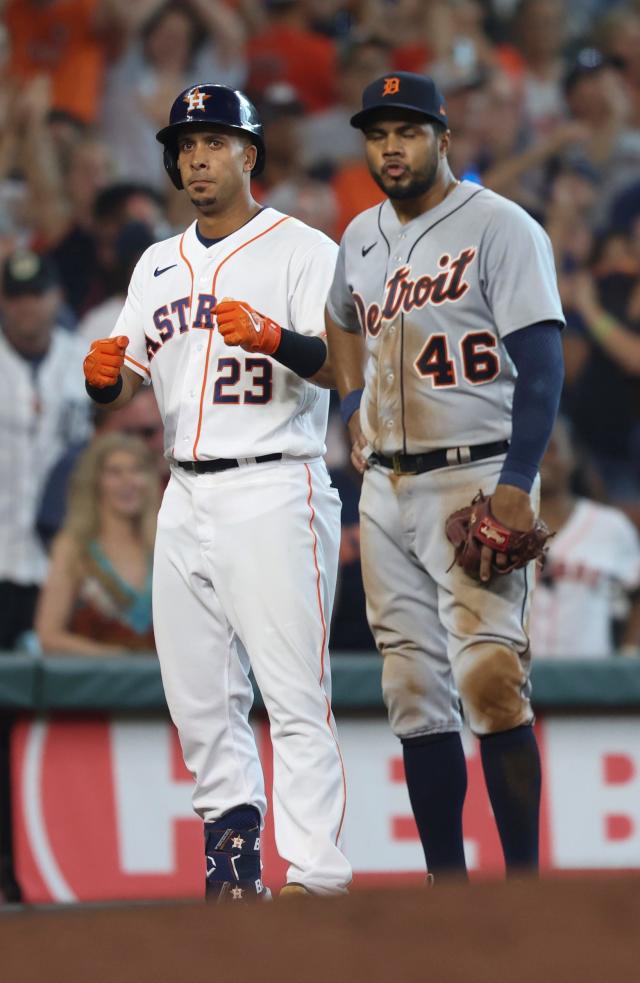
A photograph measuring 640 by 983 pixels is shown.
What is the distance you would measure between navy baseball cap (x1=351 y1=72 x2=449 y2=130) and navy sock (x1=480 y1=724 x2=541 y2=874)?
1346 millimetres

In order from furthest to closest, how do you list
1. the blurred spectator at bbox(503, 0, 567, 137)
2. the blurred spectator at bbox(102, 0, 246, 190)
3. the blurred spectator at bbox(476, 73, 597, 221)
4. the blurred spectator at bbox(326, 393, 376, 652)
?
1. the blurred spectator at bbox(503, 0, 567, 137)
2. the blurred spectator at bbox(102, 0, 246, 190)
3. the blurred spectator at bbox(476, 73, 597, 221)
4. the blurred spectator at bbox(326, 393, 376, 652)

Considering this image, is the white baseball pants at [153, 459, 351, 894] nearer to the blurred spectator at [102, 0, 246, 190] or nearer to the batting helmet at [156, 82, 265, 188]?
the batting helmet at [156, 82, 265, 188]

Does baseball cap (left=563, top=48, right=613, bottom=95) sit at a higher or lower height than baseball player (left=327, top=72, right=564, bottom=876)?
higher

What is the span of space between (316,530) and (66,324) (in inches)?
128

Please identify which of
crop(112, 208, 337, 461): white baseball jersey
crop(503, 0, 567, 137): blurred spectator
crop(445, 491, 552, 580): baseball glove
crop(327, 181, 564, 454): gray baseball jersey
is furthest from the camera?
crop(503, 0, 567, 137): blurred spectator

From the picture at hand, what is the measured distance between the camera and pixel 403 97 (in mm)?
3355

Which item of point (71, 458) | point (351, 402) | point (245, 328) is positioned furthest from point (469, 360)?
point (71, 458)

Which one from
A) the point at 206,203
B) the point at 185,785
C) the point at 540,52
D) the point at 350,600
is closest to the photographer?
the point at 206,203

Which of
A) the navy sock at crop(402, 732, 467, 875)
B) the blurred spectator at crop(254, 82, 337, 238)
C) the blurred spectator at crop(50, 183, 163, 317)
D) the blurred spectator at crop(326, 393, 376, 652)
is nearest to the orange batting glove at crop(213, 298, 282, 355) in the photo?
the navy sock at crop(402, 732, 467, 875)

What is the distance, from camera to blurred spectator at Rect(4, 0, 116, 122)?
7676mm

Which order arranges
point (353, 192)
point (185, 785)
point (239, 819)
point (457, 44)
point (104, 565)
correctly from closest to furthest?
point (239, 819) → point (185, 785) → point (104, 565) → point (353, 192) → point (457, 44)

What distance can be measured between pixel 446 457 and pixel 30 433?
3.18 m

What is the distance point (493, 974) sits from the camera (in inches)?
83.7

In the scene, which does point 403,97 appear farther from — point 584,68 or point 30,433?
point 584,68
